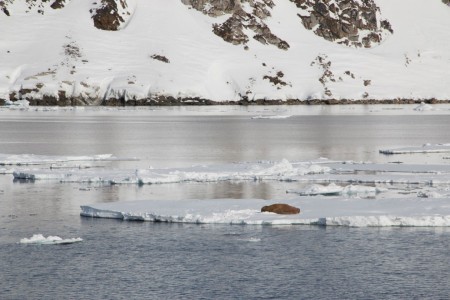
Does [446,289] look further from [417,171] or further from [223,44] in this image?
[223,44]

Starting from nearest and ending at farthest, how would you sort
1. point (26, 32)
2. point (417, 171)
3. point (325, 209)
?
point (325, 209)
point (417, 171)
point (26, 32)

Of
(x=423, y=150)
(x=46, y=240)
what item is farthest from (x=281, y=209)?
(x=423, y=150)

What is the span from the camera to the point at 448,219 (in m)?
28.9

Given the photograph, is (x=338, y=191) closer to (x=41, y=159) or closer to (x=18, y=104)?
(x=41, y=159)

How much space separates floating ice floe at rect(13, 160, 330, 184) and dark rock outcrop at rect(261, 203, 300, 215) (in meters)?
10.9

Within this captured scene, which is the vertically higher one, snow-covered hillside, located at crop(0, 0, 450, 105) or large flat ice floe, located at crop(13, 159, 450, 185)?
snow-covered hillside, located at crop(0, 0, 450, 105)

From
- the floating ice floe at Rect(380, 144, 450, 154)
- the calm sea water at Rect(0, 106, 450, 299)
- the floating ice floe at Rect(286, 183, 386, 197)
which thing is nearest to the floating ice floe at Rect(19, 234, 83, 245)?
the calm sea water at Rect(0, 106, 450, 299)

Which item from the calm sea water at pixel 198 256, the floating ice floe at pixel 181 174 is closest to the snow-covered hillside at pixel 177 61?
the floating ice floe at pixel 181 174

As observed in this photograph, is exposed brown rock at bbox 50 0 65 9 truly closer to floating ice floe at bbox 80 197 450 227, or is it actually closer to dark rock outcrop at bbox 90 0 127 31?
dark rock outcrop at bbox 90 0 127 31

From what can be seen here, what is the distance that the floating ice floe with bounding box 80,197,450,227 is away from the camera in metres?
28.9

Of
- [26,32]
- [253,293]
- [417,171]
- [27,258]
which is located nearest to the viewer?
[253,293]

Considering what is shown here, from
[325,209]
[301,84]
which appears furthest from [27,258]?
[301,84]

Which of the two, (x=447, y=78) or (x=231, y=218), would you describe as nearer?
(x=231, y=218)

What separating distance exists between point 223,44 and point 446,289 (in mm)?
168418
